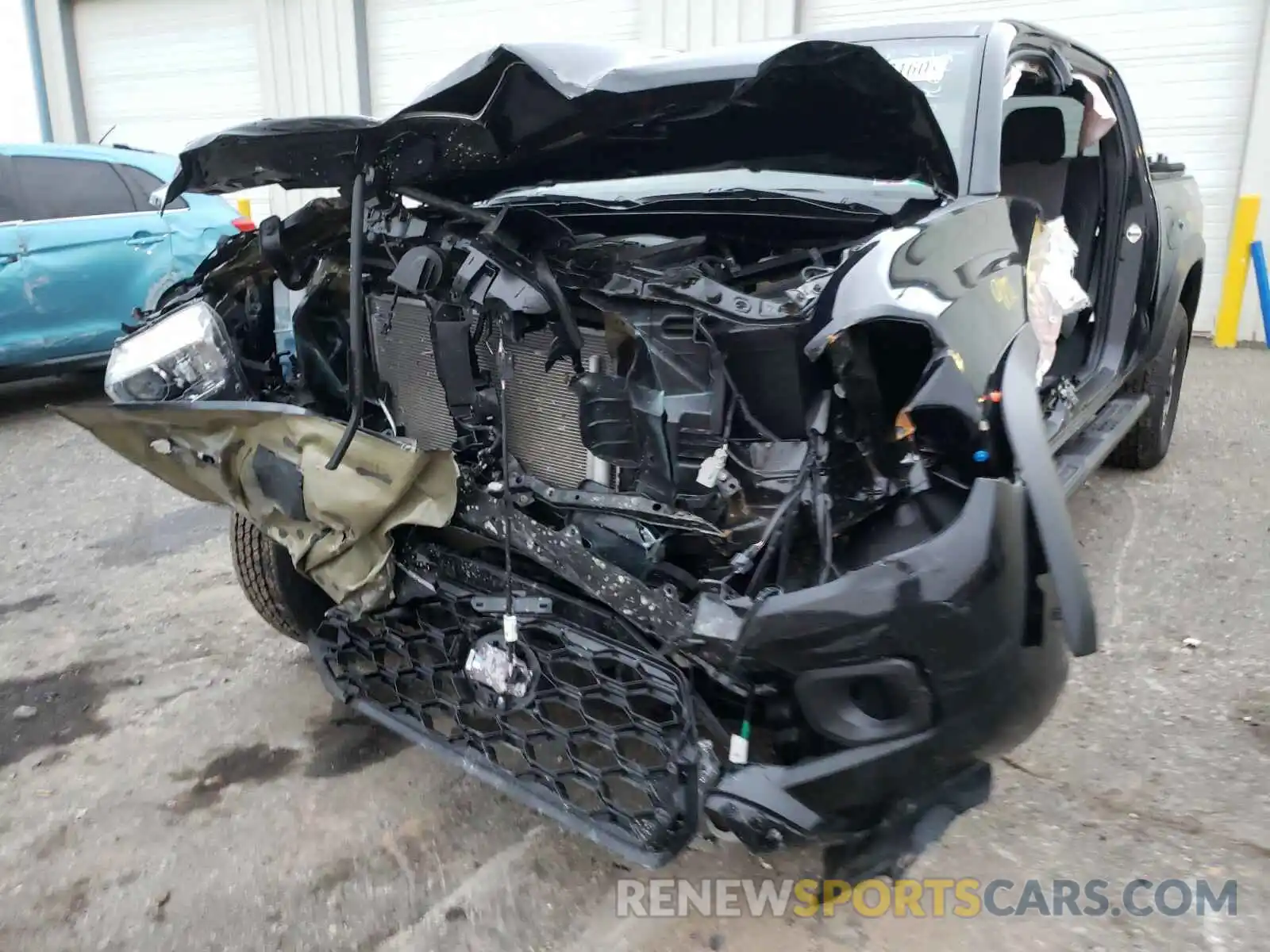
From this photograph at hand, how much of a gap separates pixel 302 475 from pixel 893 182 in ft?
5.30

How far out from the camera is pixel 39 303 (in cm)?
593

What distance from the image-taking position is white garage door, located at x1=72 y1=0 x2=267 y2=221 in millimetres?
12164

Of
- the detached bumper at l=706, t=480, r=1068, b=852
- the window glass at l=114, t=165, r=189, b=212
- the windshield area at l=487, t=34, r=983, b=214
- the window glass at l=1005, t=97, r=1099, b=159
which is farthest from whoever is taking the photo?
the window glass at l=114, t=165, r=189, b=212

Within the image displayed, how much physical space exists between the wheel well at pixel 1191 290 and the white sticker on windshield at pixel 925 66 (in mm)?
2602

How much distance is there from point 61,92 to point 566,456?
1502 cm

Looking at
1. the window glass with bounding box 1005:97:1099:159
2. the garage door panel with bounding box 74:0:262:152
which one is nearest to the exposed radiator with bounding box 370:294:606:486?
the window glass with bounding box 1005:97:1099:159

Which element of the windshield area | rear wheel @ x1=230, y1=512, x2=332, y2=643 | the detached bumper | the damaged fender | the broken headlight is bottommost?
rear wheel @ x1=230, y1=512, x2=332, y2=643

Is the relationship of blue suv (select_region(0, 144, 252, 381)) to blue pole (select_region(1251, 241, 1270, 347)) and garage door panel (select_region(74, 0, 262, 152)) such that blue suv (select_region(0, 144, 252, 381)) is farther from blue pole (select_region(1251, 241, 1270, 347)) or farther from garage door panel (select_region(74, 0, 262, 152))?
blue pole (select_region(1251, 241, 1270, 347))

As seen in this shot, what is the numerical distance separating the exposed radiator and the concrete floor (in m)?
0.90

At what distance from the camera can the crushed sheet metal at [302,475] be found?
6.98 ft

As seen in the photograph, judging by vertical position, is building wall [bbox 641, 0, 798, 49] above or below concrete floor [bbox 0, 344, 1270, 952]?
above

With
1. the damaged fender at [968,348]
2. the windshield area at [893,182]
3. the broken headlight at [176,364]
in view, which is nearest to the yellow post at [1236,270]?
the windshield area at [893,182]

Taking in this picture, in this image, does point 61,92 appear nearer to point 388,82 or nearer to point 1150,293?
point 388,82

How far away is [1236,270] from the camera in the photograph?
780 cm
